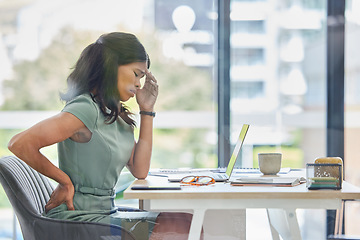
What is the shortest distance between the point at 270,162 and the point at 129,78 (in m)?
0.57

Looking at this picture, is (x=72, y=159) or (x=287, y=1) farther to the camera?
(x=287, y=1)

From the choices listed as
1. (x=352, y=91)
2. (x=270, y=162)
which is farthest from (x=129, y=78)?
(x=352, y=91)

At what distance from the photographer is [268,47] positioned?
2.38 metres

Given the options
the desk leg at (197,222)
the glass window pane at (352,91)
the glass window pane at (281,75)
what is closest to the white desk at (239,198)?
the desk leg at (197,222)

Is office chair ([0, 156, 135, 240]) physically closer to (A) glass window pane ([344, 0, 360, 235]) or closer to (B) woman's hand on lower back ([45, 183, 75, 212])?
(B) woman's hand on lower back ([45, 183, 75, 212])

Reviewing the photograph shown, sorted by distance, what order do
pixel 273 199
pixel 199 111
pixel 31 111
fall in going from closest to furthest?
pixel 273 199 → pixel 31 111 → pixel 199 111

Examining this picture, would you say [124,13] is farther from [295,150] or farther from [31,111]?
[295,150]

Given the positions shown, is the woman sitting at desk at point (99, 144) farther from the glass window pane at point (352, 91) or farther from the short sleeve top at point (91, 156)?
the glass window pane at point (352, 91)

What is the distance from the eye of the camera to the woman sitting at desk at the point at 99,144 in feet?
4.91

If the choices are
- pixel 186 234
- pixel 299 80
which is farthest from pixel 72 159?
pixel 299 80

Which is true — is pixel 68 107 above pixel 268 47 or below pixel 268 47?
below

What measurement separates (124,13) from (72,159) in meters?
0.87

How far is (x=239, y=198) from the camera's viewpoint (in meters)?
1.32

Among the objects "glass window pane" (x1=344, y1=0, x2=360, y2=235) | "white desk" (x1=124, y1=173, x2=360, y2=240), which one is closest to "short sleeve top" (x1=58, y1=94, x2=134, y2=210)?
"white desk" (x1=124, y1=173, x2=360, y2=240)
